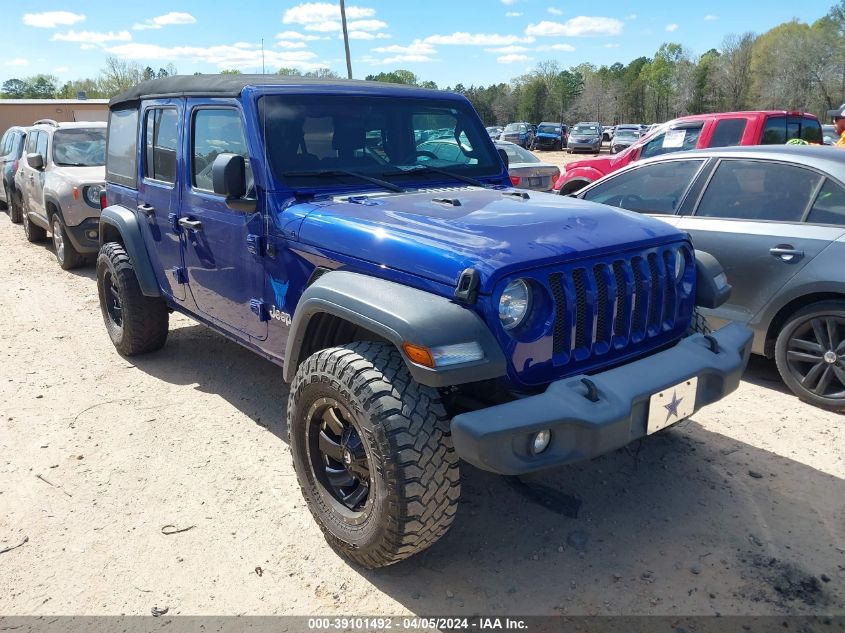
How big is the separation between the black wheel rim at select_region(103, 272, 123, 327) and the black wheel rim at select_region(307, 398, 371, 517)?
3.03 meters

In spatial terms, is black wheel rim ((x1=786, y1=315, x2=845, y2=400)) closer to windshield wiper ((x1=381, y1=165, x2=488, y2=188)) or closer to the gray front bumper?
the gray front bumper

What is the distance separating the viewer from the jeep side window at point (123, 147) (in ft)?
16.3

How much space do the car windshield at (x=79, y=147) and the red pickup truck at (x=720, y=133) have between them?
20.7 ft

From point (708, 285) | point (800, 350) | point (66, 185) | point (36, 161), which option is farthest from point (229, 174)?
point (36, 161)

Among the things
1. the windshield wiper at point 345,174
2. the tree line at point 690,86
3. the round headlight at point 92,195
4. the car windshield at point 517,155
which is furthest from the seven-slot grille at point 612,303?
the tree line at point 690,86

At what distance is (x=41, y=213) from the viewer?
950cm

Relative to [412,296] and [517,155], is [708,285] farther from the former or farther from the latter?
[517,155]

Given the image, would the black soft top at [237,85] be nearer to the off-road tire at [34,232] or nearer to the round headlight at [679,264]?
the round headlight at [679,264]

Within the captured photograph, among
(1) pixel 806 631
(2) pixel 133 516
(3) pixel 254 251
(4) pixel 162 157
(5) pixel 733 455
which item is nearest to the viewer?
(1) pixel 806 631

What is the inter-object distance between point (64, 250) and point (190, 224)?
555cm

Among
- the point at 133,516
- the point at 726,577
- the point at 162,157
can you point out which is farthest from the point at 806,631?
the point at 162,157

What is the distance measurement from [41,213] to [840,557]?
9985 mm

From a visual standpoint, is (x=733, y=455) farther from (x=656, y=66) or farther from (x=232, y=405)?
(x=656, y=66)

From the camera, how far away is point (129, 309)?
5051 mm
